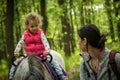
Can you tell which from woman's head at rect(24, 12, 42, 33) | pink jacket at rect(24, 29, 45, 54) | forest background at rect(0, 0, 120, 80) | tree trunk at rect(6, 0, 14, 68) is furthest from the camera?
tree trunk at rect(6, 0, 14, 68)

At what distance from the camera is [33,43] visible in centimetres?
709

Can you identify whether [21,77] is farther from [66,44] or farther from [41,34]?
[66,44]

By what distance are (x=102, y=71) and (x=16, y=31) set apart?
26.6m

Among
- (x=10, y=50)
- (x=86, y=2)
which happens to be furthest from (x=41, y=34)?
(x=86, y=2)

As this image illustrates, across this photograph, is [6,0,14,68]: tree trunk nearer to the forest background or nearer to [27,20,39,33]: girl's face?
the forest background

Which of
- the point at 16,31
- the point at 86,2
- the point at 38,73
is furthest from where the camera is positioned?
the point at 16,31

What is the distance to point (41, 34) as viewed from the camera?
7148mm

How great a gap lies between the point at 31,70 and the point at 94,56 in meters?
1.58

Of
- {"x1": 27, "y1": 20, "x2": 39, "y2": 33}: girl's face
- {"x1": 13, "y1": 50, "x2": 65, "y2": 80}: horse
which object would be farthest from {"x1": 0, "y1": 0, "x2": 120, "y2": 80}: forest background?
{"x1": 27, "y1": 20, "x2": 39, "y2": 33}: girl's face

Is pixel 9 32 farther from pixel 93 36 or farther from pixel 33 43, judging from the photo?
pixel 93 36

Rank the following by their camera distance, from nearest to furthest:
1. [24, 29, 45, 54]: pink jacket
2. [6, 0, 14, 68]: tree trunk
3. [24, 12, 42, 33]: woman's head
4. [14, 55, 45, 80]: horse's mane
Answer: [14, 55, 45, 80]: horse's mane, [24, 12, 42, 33]: woman's head, [24, 29, 45, 54]: pink jacket, [6, 0, 14, 68]: tree trunk

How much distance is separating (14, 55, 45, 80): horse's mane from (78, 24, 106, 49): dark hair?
158 centimetres

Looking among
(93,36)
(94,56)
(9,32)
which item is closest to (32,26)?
(94,56)

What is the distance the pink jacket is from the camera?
704 centimetres
